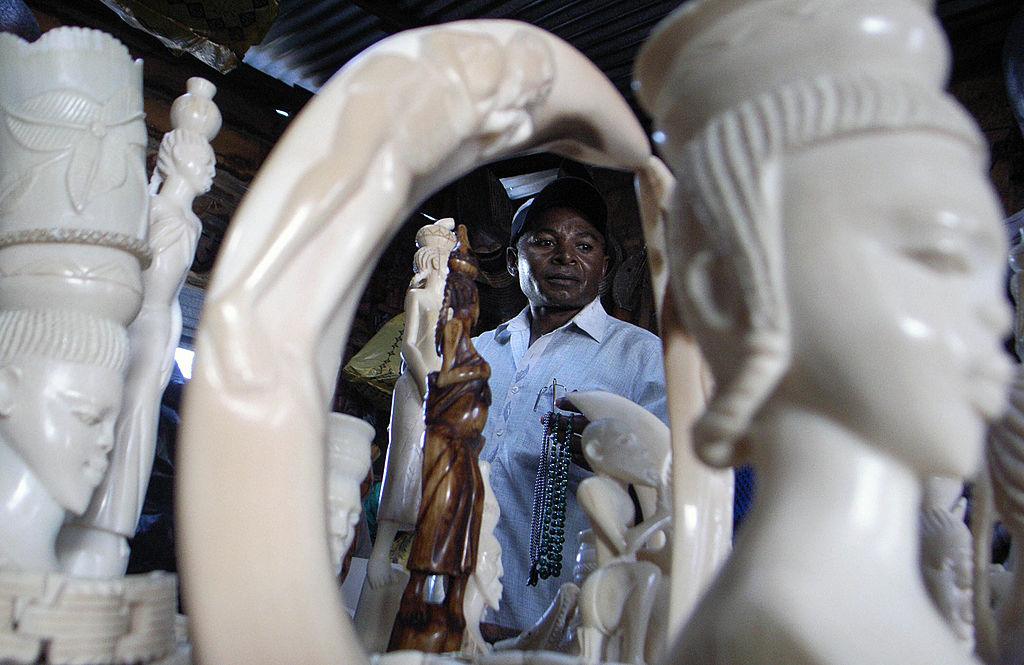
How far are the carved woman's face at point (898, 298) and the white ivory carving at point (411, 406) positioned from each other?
102cm

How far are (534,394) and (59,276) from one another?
1.09m

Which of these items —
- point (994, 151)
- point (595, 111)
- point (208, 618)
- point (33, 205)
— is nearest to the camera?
point (208, 618)

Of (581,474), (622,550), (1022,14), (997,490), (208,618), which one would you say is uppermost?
(1022,14)

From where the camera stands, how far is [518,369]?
2.02m

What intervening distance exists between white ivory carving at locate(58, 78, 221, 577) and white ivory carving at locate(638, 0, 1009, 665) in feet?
2.82

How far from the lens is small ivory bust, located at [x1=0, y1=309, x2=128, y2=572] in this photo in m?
0.96

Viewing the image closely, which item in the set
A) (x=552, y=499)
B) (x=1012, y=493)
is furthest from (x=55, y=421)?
(x=1012, y=493)

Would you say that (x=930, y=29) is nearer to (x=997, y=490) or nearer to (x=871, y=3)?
(x=871, y=3)

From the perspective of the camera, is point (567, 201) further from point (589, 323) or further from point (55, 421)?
point (55, 421)

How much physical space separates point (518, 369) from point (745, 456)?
1546 millimetres

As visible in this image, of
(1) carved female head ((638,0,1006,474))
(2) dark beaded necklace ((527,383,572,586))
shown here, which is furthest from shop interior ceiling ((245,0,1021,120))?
(1) carved female head ((638,0,1006,474))

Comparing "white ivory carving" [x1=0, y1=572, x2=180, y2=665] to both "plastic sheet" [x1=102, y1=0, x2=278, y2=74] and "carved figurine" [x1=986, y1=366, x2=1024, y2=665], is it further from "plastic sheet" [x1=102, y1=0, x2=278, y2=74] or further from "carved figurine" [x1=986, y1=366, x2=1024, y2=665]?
"plastic sheet" [x1=102, y1=0, x2=278, y2=74]

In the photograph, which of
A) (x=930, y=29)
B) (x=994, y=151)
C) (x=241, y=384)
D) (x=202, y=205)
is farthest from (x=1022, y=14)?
(x=202, y=205)

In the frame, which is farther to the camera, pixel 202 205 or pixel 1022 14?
pixel 202 205
